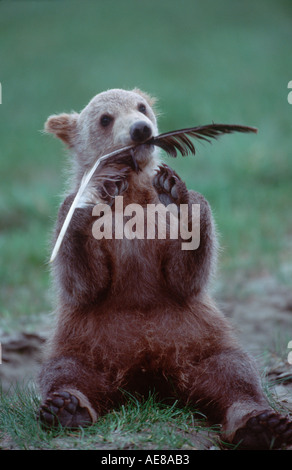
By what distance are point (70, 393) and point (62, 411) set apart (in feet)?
0.33

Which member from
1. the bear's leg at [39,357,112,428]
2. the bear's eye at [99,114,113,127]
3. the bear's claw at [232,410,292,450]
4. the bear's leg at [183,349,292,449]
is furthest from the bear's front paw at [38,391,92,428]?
the bear's eye at [99,114,113,127]

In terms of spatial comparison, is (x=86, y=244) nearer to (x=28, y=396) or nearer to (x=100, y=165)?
(x=100, y=165)

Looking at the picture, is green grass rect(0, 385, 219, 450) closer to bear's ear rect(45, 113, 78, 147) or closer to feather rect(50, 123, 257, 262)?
feather rect(50, 123, 257, 262)

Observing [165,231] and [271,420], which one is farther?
[165,231]

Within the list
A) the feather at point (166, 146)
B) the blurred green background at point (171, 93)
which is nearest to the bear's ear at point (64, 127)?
the feather at point (166, 146)

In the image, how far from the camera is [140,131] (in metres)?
3.56

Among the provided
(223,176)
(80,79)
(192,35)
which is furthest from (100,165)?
(192,35)

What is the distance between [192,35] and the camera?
1334 centimetres

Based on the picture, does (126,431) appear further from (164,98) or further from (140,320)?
(164,98)

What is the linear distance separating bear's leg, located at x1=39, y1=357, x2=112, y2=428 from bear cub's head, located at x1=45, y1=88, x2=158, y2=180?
4.06 ft

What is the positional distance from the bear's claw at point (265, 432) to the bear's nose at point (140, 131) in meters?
1.64

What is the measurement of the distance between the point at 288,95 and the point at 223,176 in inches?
102

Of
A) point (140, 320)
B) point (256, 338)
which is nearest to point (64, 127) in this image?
point (140, 320)
